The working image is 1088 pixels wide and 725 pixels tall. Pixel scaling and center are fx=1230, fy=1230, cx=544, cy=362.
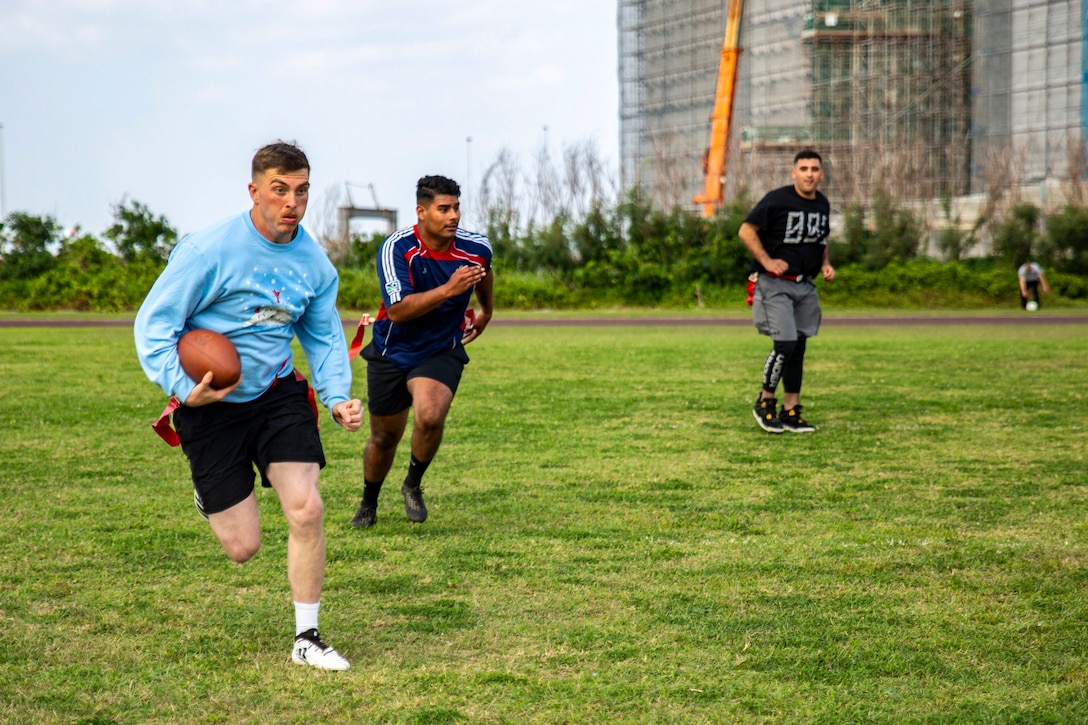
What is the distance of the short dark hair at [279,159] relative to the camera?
4.30 meters

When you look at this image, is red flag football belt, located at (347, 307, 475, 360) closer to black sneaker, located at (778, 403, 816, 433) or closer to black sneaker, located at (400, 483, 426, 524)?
black sneaker, located at (400, 483, 426, 524)

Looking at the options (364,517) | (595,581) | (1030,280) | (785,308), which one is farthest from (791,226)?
(1030,280)

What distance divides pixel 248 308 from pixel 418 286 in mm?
2263

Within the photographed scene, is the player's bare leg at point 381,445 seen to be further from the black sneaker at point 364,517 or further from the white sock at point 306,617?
the white sock at point 306,617

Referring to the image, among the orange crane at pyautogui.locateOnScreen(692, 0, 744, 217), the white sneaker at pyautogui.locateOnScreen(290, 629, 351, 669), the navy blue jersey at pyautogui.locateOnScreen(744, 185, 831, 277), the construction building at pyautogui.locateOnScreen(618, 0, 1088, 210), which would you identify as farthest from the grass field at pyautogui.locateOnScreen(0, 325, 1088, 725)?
the orange crane at pyautogui.locateOnScreen(692, 0, 744, 217)

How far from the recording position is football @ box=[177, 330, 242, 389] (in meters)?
4.25

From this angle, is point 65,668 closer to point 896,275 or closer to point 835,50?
point 896,275

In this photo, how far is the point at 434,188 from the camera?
641 centimetres

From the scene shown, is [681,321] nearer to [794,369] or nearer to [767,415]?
[767,415]

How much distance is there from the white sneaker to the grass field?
60mm

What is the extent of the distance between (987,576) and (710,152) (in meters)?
54.7

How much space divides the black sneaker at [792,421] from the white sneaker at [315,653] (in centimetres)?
670

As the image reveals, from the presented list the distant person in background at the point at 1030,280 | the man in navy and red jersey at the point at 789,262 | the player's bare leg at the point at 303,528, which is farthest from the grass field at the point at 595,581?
the distant person in background at the point at 1030,280

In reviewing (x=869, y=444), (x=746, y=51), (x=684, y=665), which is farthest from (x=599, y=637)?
(x=746, y=51)
